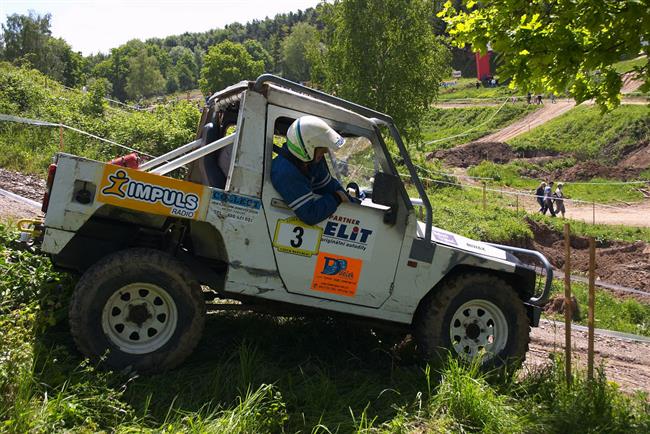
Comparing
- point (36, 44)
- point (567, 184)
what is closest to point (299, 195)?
point (567, 184)

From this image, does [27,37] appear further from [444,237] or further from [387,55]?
[444,237]

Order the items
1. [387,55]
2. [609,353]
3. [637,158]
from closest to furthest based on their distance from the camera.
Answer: [609,353] < [387,55] < [637,158]

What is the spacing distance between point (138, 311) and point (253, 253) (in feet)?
3.03

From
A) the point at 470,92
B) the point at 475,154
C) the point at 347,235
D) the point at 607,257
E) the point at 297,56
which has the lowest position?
Answer: the point at 347,235

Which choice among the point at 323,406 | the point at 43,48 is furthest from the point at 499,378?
the point at 43,48

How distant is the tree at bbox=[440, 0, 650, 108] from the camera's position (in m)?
5.82

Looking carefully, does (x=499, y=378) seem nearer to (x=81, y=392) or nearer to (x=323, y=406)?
(x=323, y=406)

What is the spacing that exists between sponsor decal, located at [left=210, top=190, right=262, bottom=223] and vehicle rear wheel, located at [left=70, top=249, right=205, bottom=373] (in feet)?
1.64

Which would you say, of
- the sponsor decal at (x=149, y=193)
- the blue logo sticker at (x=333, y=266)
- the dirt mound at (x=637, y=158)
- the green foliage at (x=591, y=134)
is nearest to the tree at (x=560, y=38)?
the blue logo sticker at (x=333, y=266)

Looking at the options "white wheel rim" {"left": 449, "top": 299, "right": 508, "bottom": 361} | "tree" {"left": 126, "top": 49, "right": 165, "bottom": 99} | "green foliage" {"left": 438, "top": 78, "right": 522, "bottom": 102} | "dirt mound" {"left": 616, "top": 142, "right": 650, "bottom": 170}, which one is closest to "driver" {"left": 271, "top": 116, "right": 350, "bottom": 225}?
"white wheel rim" {"left": 449, "top": 299, "right": 508, "bottom": 361}

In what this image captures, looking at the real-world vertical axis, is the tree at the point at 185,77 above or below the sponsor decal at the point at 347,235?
above

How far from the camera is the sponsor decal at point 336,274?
15.3 feet

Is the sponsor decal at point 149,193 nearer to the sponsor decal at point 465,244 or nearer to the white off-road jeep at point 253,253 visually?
the white off-road jeep at point 253,253

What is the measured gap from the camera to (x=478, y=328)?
519 centimetres
